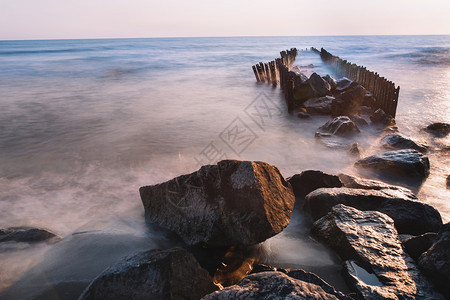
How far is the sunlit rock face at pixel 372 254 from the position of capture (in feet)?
7.43

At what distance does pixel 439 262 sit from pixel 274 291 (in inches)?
57.3

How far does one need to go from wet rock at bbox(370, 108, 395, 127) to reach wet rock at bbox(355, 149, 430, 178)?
3173mm

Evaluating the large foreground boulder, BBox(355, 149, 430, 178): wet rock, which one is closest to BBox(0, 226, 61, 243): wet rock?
the large foreground boulder

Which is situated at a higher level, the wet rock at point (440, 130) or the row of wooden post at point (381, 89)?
the row of wooden post at point (381, 89)

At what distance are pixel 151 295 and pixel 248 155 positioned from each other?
4.41 metres

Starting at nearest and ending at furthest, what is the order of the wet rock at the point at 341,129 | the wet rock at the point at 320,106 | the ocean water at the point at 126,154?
1. the ocean water at the point at 126,154
2. the wet rock at the point at 341,129
3. the wet rock at the point at 320,106

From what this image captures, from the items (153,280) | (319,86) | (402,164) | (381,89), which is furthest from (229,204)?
(319,86)

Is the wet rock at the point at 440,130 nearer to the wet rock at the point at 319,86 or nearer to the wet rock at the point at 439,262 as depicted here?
the wet rock at the point at 319,86

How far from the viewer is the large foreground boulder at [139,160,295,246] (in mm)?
2719

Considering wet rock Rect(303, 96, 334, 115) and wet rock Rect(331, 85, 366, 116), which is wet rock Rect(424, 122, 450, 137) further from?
wet rock Rect(303, 96, 334, 115)

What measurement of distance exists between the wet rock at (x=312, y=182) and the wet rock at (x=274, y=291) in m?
2.29

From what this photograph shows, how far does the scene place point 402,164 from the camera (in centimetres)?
492

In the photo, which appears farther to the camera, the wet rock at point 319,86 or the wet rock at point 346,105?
the wet rock at point 319,86

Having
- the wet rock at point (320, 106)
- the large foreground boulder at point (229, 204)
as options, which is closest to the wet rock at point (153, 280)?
the large foreground boulder at point (229, 204)
